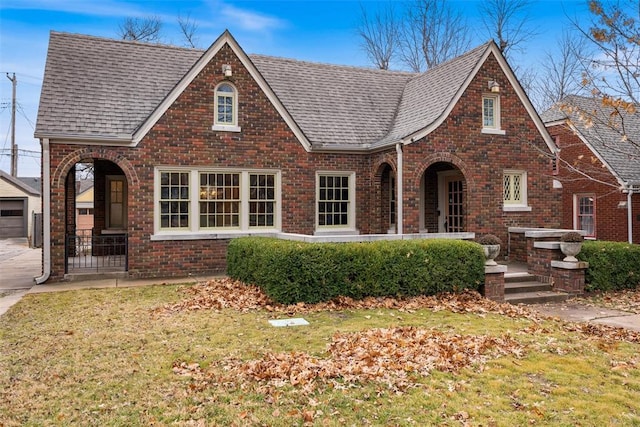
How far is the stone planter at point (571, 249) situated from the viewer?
10.8 meters

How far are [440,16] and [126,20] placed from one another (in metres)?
20.6

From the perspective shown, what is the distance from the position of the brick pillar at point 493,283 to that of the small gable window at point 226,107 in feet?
25.2

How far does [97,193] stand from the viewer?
15594 mm

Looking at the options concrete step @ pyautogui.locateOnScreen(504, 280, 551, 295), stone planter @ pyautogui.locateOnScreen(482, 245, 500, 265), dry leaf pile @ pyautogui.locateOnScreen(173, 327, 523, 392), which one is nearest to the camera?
dry leaf pile @ pyautogui.locateOnScreen(173, 327, 523, 392)

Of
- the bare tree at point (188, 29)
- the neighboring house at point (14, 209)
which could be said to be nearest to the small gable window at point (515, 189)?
the bare tree at point (188, 29)

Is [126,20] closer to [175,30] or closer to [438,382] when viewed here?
[175,30]

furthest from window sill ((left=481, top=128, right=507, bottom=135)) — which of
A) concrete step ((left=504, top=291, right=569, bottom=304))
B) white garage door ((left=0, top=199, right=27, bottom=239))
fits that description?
white garage door ((left=0, top=199, right=27, bottom=239))

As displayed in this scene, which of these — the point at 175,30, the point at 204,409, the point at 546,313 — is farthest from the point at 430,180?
the point at 175,30

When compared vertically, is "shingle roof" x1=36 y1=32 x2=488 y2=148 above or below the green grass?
above

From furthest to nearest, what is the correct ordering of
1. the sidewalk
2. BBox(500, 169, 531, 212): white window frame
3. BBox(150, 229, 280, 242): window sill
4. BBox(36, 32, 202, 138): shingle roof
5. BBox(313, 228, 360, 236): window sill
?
BBox(500, 169, 531, 212): white window frame, BBox(313, 228, 360, 236): window sill, BBox(150, 229, 280, 242): window sill, BBox(36, 32, 202, 138): shingle roof, the sidewalk

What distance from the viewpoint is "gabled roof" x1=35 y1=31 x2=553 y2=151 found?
12648 millimetres

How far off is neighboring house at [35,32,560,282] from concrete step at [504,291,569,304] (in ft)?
12.1

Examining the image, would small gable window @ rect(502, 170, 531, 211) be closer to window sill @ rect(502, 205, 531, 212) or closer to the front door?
window sill @ rect(502, 205, 531, 212)

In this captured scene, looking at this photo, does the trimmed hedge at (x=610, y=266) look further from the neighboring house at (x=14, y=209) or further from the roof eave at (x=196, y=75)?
the neighboring house at (x=14, y=209)
